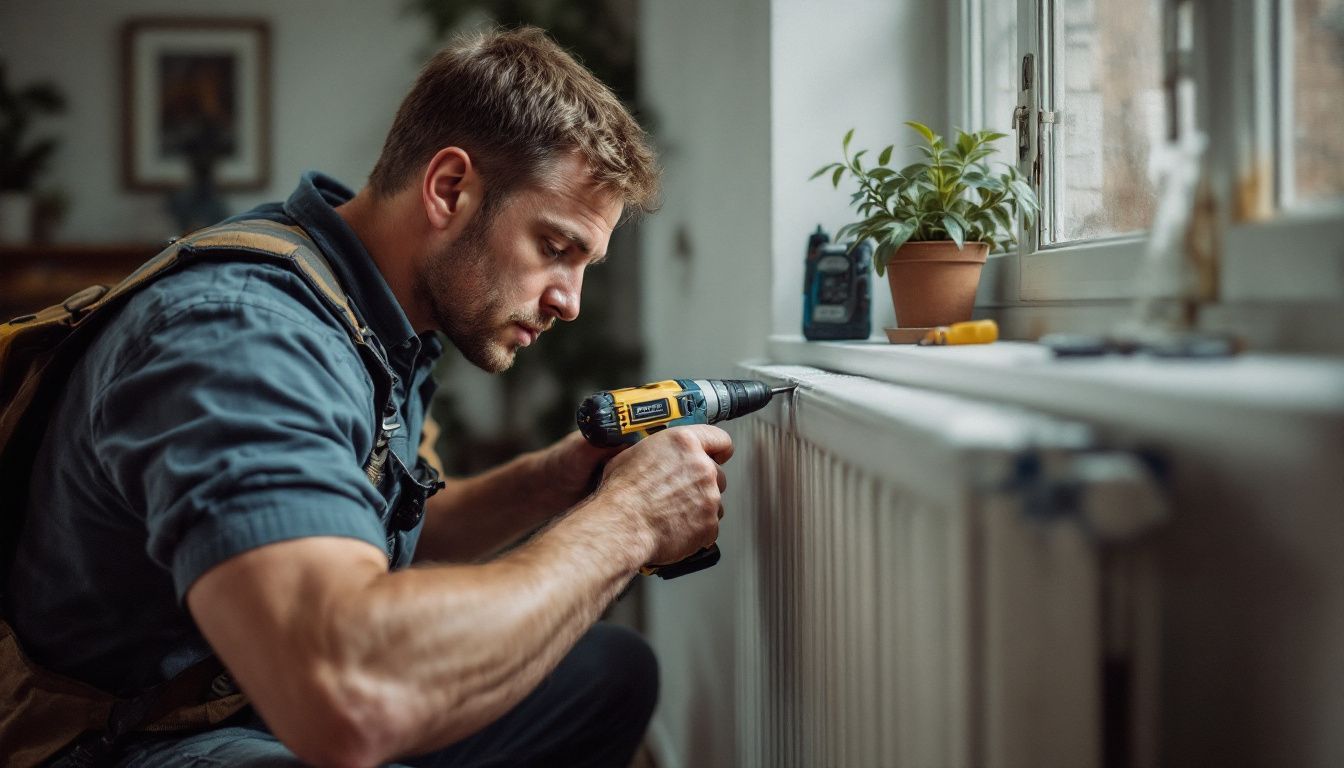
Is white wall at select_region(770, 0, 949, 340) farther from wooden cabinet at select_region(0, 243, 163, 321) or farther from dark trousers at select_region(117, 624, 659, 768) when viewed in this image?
wooden cabinet at select_region(0, 243, 163, 321)

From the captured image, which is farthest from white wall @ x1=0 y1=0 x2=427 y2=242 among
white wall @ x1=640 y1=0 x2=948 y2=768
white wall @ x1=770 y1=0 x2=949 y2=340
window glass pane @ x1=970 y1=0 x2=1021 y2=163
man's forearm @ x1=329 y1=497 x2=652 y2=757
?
man's forearm @ x1=329 y1=497 x2=652 y2=757

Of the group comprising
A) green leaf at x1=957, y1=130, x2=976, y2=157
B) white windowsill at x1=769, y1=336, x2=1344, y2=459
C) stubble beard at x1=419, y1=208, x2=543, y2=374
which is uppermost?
green leaf at x1=957, y1=130, x2=976, y2=157

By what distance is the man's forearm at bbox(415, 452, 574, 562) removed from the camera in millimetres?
1411

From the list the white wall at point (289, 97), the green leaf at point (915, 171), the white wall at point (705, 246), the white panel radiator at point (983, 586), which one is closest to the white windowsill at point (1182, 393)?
the white panel radiator at point (983, 586)

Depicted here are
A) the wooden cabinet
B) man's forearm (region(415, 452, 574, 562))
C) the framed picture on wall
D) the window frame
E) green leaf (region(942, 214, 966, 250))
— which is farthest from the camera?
the framed picture on wall

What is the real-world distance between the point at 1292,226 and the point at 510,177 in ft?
2.74

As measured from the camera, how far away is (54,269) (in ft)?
9.78

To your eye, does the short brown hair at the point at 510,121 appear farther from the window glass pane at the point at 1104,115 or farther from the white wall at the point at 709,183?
the window glass pane at the point at 1104,115

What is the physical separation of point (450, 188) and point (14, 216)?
2627 millimetres

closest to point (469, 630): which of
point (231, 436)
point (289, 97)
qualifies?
point (231, 436)

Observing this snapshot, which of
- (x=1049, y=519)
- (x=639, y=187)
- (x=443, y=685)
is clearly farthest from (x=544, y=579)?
(x=639, y=187)

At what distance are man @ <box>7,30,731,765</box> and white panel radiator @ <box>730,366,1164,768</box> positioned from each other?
25 centimetres

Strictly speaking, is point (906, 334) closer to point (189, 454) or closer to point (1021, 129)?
point (1021, 129)

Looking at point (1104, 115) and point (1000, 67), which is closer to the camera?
point (1104, 115)
